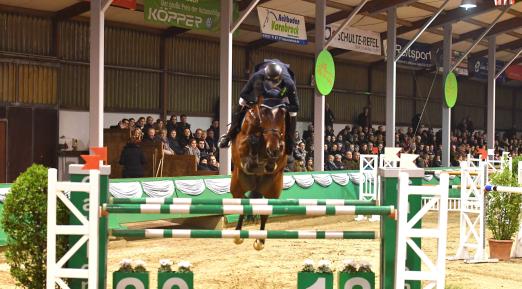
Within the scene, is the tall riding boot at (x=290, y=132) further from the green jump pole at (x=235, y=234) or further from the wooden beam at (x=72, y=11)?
the wooden beam at (x=72, y=11)

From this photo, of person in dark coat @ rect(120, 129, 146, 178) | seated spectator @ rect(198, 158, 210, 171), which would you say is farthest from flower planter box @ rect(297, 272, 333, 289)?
seated spectator @ rect(198, 158, 210, 171)

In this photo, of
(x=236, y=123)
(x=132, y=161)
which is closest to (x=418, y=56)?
(x=132, y=161)

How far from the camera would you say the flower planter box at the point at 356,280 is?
5.43 m

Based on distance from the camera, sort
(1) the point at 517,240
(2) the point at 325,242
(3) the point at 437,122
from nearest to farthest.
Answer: (1) the point at 517,240 < (2) the point at 325,242 < (3) the point at 437,122

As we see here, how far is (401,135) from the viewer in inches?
899

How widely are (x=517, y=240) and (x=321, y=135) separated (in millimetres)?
6181

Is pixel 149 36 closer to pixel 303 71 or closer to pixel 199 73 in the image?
pixel 199 73

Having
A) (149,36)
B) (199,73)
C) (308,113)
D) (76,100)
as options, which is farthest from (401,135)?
(76,100)

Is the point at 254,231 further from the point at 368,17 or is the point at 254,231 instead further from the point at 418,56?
the point at 418,56

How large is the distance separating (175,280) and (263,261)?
171 inches

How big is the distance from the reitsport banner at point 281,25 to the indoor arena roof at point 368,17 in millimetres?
610

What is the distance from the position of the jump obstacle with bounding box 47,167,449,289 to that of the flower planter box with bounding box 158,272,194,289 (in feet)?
1.25

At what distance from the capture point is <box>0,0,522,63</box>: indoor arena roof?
50.3 feet

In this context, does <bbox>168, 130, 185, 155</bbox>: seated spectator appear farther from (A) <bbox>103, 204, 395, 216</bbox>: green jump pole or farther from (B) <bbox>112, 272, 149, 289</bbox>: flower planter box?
(A) <bbox>103, 204, 395, 216</bbox>: green jump pole
